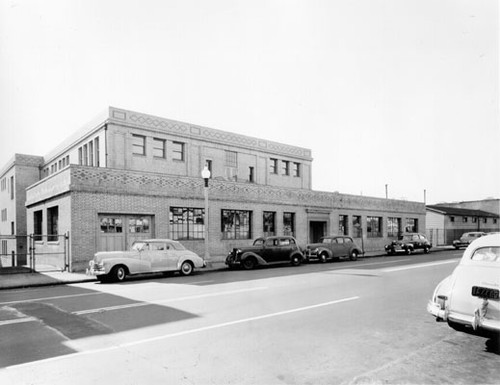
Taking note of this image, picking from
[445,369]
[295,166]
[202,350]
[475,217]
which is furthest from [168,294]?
[475,217]

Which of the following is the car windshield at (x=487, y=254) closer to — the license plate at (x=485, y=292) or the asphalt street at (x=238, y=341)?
the license plate at (x=485, y=292)

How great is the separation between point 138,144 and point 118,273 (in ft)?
44.3

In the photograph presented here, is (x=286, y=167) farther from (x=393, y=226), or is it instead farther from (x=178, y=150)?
(x=393, y=226)

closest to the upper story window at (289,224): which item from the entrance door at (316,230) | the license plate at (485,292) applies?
the entrance door at (316,230)

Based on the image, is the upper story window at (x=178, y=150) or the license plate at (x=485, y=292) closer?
the license plate at (x=485, y=292)

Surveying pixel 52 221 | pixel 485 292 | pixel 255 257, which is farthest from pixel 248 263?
pixel 485 292

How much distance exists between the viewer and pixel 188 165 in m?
27.5

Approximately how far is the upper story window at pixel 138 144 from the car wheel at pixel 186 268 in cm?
1190

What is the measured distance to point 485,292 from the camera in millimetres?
5242

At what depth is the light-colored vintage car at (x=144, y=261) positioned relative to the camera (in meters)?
13.3

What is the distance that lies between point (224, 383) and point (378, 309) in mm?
4906

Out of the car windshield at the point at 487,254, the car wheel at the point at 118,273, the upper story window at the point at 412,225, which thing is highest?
the car windshield at the point at 487,254

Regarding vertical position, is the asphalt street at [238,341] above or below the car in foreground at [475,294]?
below

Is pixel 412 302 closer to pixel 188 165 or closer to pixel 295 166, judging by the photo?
pixel 188 165
